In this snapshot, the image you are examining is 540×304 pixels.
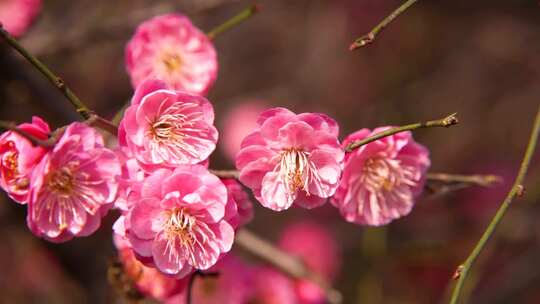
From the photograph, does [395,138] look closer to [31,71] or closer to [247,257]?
[31,71]

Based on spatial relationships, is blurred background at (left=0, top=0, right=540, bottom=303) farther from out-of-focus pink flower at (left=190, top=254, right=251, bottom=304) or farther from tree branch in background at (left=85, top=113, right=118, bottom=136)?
tree branch in background at (left=85, top=113, right=118, bottom=136)

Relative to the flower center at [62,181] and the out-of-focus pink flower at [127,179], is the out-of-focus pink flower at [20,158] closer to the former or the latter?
the flower center at [62,181]

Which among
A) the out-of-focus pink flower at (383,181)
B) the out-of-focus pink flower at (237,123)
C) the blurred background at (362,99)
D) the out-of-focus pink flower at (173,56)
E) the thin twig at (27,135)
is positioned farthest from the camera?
the out-of-focus pink flower at (237,123)

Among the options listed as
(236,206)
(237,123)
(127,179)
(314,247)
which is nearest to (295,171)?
(236,206)

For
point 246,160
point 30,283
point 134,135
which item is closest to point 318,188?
point 246,160

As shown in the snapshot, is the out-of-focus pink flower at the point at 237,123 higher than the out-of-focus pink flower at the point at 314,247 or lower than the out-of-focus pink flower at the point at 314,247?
higher

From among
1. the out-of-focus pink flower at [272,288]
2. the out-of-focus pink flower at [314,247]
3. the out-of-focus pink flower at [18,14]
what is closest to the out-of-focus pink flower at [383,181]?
the out-of-focus pink flower at [272,288]

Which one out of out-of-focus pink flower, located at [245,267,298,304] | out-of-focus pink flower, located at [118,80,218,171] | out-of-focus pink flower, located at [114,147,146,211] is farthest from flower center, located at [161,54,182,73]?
out-of-focus pink flower, located at [245,267,298,304]

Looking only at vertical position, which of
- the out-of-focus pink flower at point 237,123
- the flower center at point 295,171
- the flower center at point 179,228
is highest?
the flower center at point 179,228
